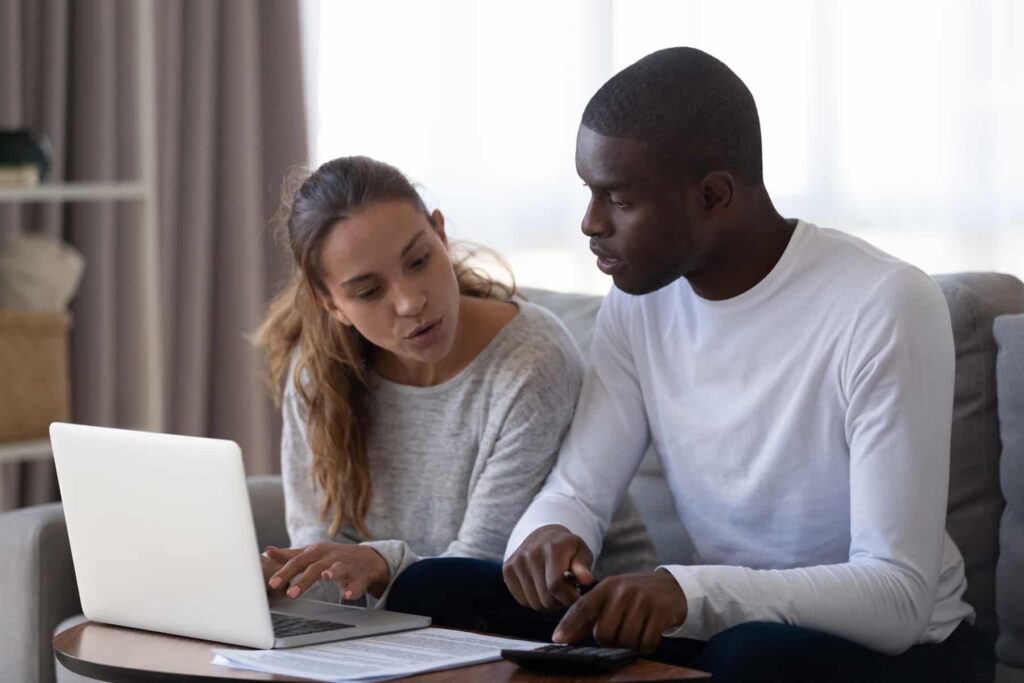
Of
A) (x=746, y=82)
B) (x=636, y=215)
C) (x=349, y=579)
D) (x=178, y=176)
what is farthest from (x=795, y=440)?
(x=178, y=176)

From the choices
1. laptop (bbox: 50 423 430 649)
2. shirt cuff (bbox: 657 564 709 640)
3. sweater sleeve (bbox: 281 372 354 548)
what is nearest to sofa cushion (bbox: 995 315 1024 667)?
shirt cuff (bbox: 657 564 709 640)

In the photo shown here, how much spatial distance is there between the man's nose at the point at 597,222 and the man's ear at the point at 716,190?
10cm

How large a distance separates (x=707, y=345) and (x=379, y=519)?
52cm

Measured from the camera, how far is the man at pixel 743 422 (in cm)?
129

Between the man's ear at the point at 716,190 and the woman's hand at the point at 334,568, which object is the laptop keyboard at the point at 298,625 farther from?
the man's ear at the point at 716,190

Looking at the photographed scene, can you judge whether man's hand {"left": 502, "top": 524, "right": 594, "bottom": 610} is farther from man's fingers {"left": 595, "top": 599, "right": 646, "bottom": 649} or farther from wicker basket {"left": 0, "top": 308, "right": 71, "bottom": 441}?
wicker basket {"left": 0, "top": 308, "right": 71, "bottom": 441}

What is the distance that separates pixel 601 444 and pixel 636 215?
0.98 ft

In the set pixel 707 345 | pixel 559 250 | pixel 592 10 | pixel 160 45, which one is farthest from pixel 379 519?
pixel 160 45

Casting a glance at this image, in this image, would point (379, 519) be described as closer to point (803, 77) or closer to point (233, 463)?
→ point (233, 463)

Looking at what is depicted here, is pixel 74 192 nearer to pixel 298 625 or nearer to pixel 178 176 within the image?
pixel 178 176

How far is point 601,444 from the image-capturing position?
1.61 metres

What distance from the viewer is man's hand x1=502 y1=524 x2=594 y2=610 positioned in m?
1.33

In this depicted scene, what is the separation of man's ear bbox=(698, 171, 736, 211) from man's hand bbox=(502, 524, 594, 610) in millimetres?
379

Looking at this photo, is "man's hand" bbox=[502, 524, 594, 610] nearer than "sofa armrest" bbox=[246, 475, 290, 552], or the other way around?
"man's hand" bbox=[502, 524, 594, 610]
